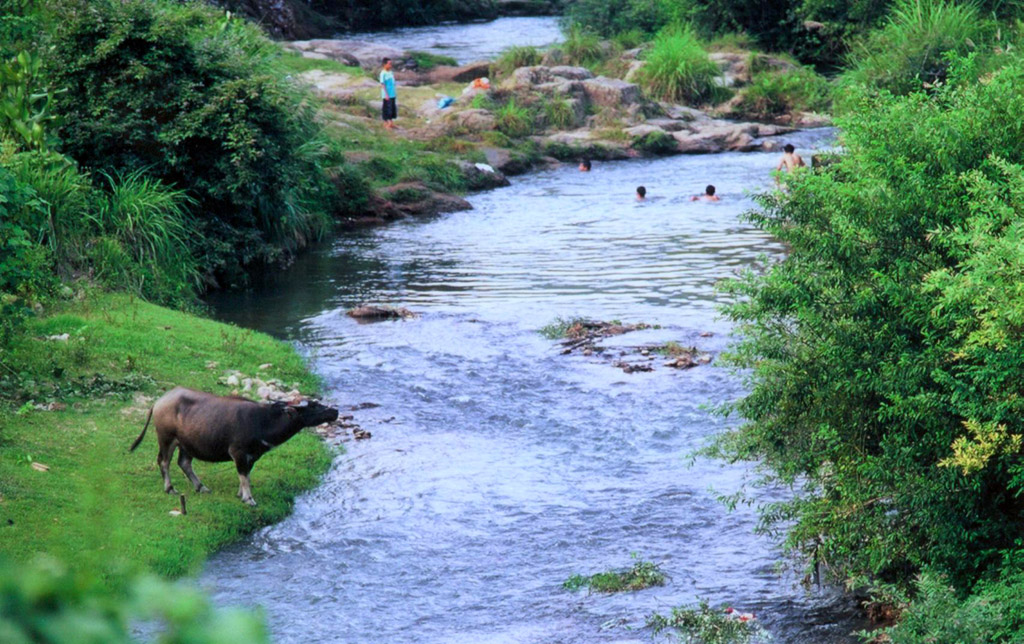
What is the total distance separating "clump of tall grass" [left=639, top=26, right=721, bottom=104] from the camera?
4097 centimetres

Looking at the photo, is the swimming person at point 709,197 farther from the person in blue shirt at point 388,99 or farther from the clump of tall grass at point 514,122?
the person in blue shirt at point 388,99

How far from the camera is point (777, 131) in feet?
121

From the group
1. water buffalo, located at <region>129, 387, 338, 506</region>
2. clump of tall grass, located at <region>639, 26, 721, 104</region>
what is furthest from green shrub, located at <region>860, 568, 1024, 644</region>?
clump of tall grass, located at <region>639, 26, 721, 104</region>

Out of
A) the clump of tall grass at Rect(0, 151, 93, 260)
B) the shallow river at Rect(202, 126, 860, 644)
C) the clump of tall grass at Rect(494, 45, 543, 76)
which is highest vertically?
the clump of tall grass at Rect(494, 45, 543, 76)

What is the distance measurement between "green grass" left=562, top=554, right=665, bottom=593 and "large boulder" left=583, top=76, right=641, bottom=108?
30.0 m

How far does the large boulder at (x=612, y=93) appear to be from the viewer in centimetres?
3781

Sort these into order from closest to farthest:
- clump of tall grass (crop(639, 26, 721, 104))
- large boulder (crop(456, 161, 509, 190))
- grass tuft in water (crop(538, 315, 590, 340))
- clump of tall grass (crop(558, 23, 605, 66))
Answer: grass tuft in water (crop(538, 315, 590, 340))
large boulder (crop(456, 161, 509, 190))
clump of tall grass (crop(639, 26, 721, 104))
clump of tall grass (crop(558, 23, 605, 66))

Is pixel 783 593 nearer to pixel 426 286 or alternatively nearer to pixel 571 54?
pixel 426 286

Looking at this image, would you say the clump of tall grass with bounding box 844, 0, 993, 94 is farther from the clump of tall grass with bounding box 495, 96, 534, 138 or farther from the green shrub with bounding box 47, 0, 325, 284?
the green shrub with bounding box 47, 0, 325, 284

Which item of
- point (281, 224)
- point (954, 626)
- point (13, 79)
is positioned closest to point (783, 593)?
point (954, 626)

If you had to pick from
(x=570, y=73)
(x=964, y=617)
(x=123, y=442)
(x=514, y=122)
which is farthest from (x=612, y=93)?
(x=964, y=617)

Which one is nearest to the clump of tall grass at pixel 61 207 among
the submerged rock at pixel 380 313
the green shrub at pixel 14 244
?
the submerged rock at pixel 380 313

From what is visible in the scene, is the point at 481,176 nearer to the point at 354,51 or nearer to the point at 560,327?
the point at 560,327

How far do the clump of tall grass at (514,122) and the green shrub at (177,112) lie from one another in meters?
15.1
